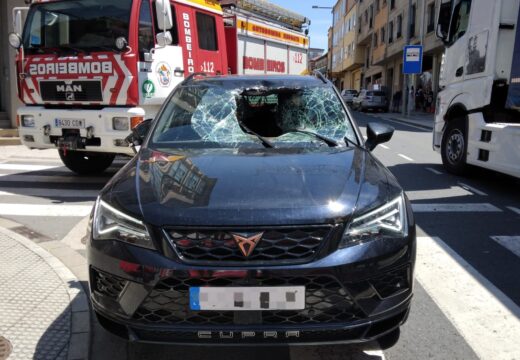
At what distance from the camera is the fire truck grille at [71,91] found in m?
7.02

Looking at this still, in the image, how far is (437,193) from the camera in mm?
7512

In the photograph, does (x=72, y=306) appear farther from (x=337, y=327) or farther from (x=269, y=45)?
(x=269, y=45)

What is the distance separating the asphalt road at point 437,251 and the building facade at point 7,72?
3.72 m

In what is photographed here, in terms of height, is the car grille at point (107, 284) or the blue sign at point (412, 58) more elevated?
the blue sign at point (412, 58)

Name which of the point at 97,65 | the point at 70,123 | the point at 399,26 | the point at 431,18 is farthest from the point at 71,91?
the point at 399,26

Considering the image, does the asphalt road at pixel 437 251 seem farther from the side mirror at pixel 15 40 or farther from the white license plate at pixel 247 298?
the side mirror at pixel 15 40

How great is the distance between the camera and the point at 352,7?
6134 centimetres

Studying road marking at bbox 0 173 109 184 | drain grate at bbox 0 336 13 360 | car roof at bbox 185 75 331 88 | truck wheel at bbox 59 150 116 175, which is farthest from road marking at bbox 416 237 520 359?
truck wheel at bbox 59 150 116 175

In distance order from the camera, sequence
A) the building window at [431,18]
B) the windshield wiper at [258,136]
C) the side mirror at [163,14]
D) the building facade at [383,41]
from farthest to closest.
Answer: the building facade at [383,41] < the building window at [431,18] < the side mirror at [163,14] < the windshield wiper at [258,136]

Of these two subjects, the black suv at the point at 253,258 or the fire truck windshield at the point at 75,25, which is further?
the fire truck windshield at the point at 75,25

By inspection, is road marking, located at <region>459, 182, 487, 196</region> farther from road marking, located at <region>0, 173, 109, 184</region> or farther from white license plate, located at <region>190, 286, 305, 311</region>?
white license plate, located at <region>190, 286, 305, 311</region>

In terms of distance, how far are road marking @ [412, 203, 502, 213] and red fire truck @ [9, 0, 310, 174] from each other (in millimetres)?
3791

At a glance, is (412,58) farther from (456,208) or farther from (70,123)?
(70,123)

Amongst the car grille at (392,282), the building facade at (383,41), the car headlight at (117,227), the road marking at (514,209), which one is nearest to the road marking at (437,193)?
the road marking at (514,209)
